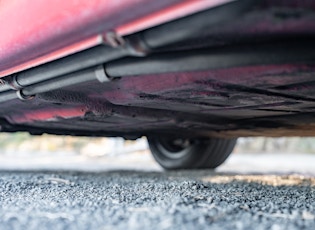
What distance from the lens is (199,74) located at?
1091 mm

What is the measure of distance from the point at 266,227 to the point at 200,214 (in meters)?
0.14

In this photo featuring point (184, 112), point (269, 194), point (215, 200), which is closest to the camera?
point (215, 200)

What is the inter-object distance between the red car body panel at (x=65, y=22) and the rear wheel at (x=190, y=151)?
1650mm

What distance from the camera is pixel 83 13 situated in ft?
3.11

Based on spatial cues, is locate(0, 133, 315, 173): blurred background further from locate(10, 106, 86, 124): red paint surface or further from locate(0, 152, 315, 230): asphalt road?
locate(0, 152, 315, 230): asphalt road

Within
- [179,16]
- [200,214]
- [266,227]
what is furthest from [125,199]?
[179,16]

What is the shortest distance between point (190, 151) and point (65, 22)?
6.50 ft

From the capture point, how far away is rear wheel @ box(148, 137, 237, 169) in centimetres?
283

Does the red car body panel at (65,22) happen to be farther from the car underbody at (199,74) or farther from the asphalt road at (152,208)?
the asphalt road at (152,208)

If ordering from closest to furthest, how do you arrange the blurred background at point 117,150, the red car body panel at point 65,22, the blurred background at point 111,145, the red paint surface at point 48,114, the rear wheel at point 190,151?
1. the red car body panel at point 65,22
2. the red paint surface at point 48,114
3. the rear wheel at point 190,151
4. the blurred background at point 117,150
5. the blurred background at point 111,145

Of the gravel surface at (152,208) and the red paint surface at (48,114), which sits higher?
the red paint surface at (48,114)

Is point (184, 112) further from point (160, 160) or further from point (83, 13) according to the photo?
point (160, 160)

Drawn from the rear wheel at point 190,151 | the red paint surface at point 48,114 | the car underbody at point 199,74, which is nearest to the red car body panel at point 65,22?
the car underbody at point 199,74

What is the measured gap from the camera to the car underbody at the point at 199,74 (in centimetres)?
82
